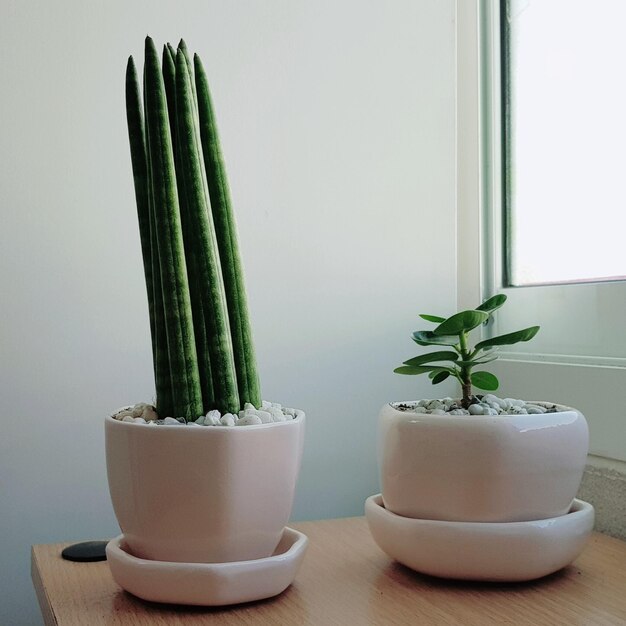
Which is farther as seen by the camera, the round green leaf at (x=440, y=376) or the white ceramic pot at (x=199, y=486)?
the round green leaf at (x=440, y=376)

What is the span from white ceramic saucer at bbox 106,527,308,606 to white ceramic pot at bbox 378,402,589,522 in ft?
0.37

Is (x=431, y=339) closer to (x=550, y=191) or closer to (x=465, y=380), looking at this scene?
(x=465, y=380)

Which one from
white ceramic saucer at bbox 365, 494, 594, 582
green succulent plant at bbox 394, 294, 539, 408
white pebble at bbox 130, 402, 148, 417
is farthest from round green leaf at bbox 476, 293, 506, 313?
white pebble at bbox 130, 402, 148, 417

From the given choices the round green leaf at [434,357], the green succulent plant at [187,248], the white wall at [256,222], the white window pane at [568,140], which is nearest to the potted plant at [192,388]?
the green succulent plant at [187,248]

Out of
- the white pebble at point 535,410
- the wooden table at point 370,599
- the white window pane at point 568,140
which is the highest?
the white window pane at point 568,140

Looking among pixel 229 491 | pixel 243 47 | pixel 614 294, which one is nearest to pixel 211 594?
pixel 229 491

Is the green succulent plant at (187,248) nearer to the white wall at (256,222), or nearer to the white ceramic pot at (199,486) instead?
the white ceramic pot at (199,486)

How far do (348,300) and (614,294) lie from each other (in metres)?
0.31

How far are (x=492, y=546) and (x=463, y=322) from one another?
154 mm

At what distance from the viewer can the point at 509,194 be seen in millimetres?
934

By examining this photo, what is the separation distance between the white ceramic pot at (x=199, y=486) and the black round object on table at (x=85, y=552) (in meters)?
0.15

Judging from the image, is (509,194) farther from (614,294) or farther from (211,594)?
(211,594)

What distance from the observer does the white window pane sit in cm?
76

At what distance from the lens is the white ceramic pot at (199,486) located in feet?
1.61
